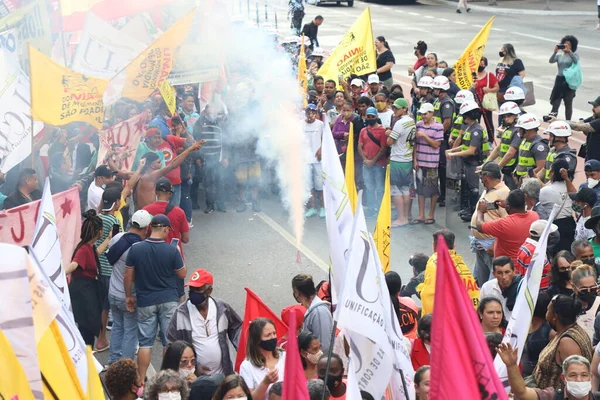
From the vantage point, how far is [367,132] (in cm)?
1280

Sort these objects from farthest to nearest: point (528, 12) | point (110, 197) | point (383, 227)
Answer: point (528, 12), point (110, 197), point (383, 227)

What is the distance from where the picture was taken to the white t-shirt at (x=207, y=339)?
7.38m

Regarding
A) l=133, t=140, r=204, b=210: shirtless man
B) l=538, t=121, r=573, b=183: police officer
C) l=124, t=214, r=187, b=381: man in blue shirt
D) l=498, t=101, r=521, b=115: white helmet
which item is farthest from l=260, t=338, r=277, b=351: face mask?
l=498, t=101, r=521, b=115: white helmet

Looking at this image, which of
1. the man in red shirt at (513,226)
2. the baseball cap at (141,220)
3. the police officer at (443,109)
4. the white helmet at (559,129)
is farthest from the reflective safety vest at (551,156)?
the baseball cap at (141,220)

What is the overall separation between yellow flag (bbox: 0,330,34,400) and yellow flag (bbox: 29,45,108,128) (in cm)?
625

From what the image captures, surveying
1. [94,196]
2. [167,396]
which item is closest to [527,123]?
[94,196]

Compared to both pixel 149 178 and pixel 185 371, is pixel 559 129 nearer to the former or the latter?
pixel 149 178

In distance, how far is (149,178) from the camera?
35.6 ft

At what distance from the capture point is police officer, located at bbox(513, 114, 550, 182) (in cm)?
1102

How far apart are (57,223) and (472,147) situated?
5776mm

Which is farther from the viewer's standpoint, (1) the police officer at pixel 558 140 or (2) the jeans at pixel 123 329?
(1) the police officer at pixel 558 140

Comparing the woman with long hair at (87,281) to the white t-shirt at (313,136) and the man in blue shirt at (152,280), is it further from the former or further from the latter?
the white t-shirt at (313,136)

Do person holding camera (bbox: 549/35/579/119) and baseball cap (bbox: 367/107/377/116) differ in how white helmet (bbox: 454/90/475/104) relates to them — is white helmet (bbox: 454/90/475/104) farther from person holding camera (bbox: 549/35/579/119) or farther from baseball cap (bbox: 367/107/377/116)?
person holding camera (bbox: 549/35/579/119)

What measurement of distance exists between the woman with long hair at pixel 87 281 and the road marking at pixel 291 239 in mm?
3531
